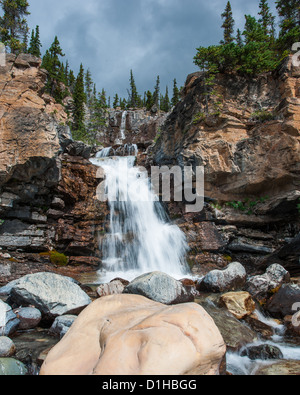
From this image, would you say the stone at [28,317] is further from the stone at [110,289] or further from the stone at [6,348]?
the stone at [110,289]

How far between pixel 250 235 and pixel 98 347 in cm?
1177

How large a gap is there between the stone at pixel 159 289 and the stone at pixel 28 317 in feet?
7.45

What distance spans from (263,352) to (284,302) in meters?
2.36

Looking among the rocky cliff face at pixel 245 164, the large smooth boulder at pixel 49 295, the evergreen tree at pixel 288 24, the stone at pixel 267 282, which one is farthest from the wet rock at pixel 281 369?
the evergreen tree at pixel 288 24

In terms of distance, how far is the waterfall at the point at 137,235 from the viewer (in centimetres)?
1130

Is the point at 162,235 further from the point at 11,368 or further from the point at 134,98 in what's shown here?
the point at 134,98

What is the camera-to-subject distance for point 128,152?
80.1 ft

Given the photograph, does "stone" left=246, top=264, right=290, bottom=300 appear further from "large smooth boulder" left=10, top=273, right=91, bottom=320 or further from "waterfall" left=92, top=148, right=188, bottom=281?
"large smooth boulder" left=10, top=273, right=91, bottom=320

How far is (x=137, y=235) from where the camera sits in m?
13.0

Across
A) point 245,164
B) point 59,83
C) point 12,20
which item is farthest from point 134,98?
point 245,164
